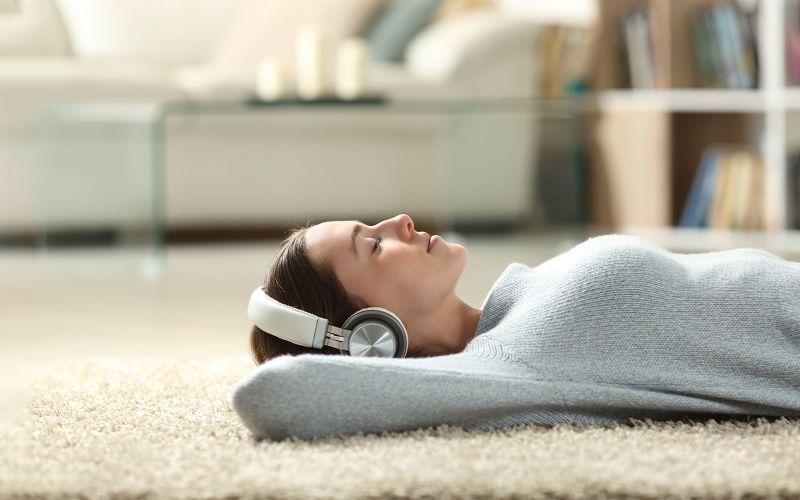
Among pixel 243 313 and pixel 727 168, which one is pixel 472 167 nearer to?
pixel 727 168

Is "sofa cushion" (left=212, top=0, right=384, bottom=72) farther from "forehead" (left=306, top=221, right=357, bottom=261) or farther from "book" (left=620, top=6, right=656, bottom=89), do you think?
"forehead" (left=306, top=221, right=357, bottom=261)

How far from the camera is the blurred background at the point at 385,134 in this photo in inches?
127

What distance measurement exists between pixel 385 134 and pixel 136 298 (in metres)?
1.19

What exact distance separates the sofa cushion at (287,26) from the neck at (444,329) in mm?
2749

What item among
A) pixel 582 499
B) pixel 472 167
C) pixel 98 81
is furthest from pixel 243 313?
pixel 582 499

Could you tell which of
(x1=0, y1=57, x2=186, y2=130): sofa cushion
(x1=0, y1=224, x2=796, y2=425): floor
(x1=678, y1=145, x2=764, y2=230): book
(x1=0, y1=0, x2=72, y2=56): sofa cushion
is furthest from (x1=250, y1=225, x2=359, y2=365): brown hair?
(x1=678, y1=145, x2=764, y2=230): book

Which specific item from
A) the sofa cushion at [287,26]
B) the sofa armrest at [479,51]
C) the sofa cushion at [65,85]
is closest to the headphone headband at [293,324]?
the sofa cushion at [65,85]

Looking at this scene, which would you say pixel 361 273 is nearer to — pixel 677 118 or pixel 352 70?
pixel 352 70

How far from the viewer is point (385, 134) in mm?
3633

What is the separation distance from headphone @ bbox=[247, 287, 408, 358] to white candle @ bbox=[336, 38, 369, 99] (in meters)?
2.37

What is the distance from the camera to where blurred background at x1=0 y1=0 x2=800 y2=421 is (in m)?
3.22

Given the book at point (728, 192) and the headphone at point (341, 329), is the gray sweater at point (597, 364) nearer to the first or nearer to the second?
the headphone at point (341, 329)

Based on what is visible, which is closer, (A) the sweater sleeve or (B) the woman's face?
(A) the sweater sleeve

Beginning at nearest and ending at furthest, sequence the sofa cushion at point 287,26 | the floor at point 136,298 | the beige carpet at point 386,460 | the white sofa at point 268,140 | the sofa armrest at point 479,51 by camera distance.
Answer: the beige carpet at point 386,460, the floor at point 136,298, the white sofa at point 268,140, the sofa armrest at point 479,51, the sofa cushion at point 287,26
